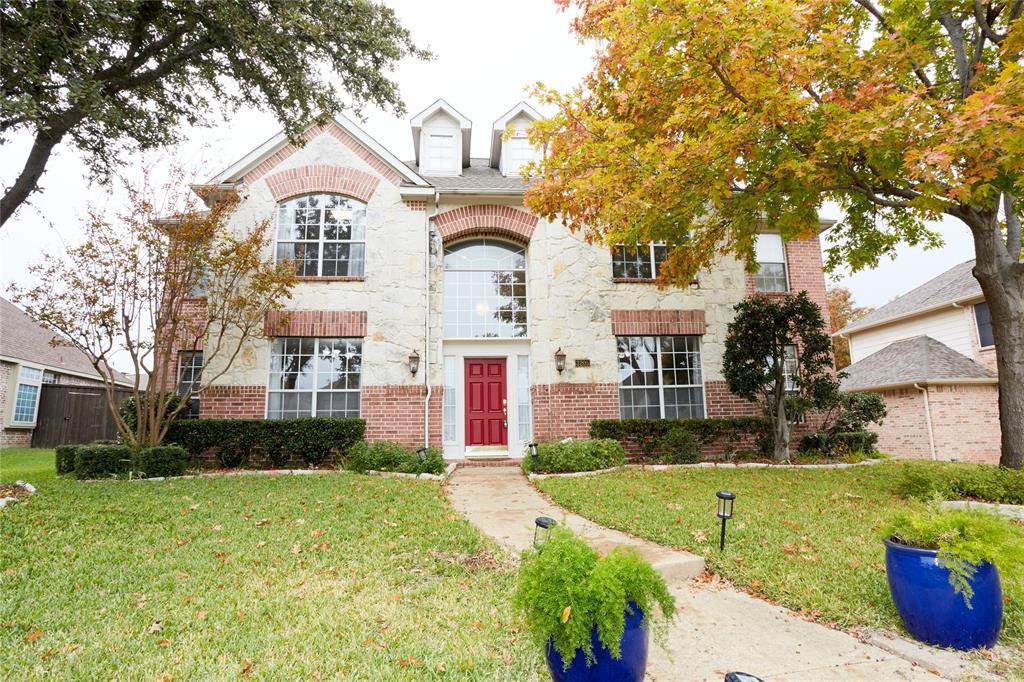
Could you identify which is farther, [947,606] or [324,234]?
[324,234]

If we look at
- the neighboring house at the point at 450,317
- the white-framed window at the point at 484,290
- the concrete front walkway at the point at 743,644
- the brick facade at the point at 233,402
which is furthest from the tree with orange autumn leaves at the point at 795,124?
the brick facade at the point at 233,402

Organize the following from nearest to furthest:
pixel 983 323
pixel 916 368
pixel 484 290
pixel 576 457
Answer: pixel 576 457 → pixel 484 290 → pixel 916 368 → pixel 983 323

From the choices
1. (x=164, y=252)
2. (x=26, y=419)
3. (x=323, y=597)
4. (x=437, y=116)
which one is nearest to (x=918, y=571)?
(x=323, y=597)

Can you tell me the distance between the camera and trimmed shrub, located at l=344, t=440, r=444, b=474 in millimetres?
10078

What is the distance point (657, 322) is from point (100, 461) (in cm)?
1192

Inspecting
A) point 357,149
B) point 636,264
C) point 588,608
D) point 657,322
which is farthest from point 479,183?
point 588,608

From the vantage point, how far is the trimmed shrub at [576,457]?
10.1m

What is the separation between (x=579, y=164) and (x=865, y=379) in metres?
15.0

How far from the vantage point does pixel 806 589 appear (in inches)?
156

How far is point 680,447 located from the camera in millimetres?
11562

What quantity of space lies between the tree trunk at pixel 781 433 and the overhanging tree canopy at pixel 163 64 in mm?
10475

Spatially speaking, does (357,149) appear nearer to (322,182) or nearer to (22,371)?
(322,182)

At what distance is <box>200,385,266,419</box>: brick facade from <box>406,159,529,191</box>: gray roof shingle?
6561 millimetres

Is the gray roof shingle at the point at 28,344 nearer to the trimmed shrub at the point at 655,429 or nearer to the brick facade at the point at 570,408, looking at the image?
the brick facade at the point at 570,408
